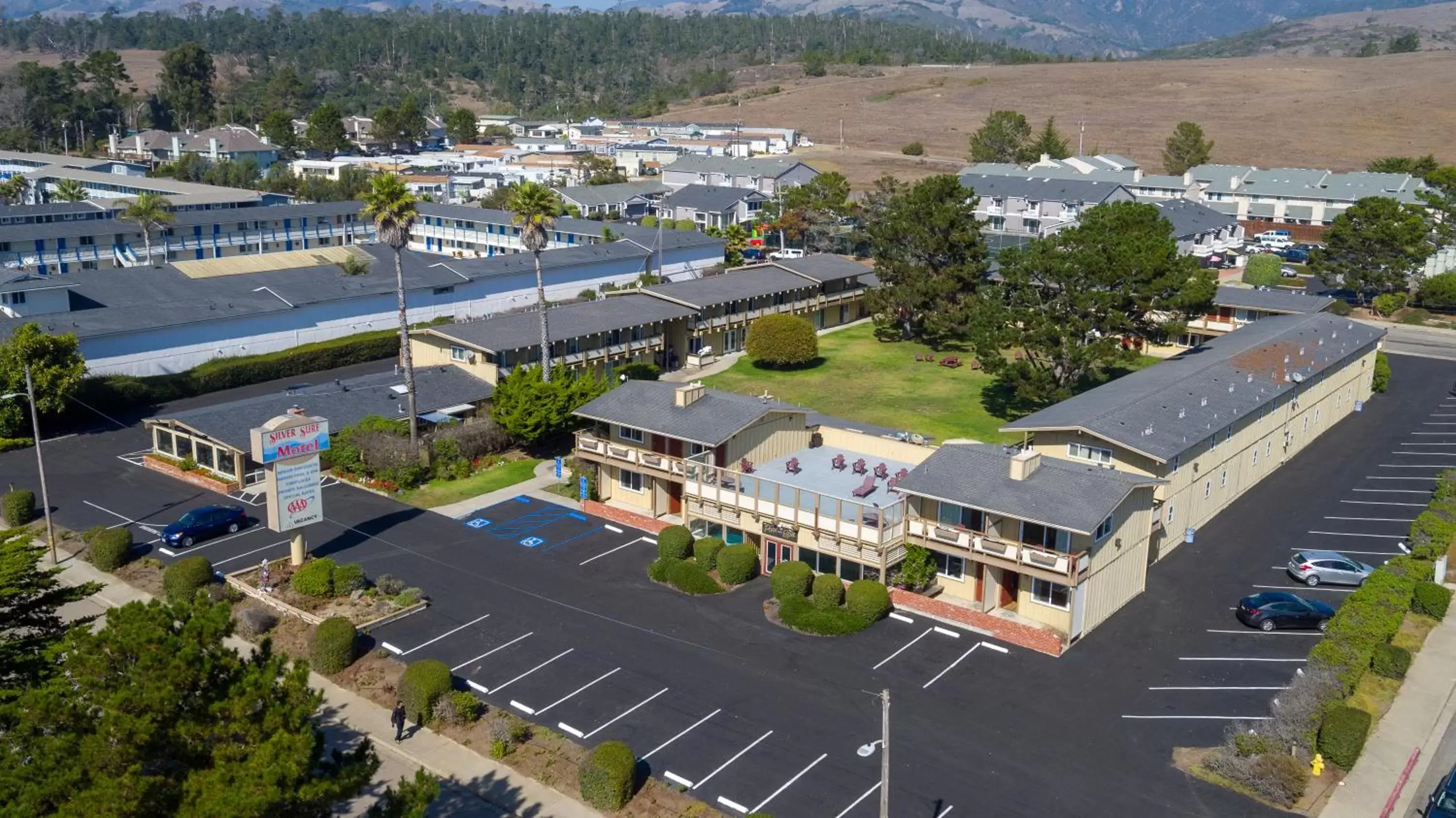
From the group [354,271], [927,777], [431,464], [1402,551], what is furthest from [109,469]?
[1402,551]

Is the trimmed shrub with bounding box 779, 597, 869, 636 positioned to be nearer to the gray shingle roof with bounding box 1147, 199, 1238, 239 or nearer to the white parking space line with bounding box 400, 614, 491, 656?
the white parking space line with bounding box 400, 614, 491, 656

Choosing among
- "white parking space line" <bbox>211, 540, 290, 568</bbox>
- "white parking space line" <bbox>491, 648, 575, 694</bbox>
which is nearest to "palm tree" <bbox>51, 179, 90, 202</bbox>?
"white parking space line" <bbox>211, 540, 290, 568</bbox>

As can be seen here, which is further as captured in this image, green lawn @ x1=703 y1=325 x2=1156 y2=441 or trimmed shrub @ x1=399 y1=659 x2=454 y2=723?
green lawn @ x1=703 y1=325 x2=1156 y2=441

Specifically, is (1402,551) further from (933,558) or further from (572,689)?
(572,689)

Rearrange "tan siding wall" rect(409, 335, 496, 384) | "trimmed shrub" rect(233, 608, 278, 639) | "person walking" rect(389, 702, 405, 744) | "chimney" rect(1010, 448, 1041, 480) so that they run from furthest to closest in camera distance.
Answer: "tan siding wall" rect(409, 335, 496, 384) < "chimney" rect(1010, 448, 1041, 480) < "trimmed shrub" rect(233, 608, 278, 639) < "person walking" rect(389, 702, 405, 744)

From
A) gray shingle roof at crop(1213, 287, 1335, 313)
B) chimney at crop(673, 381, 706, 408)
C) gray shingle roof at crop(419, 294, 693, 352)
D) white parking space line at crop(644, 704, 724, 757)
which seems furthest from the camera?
gray shingle roof at crop(1213, 287, 1335, 313)
